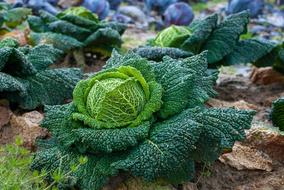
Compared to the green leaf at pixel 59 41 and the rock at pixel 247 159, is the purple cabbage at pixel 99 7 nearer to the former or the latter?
the green leaf at pixel 59 41

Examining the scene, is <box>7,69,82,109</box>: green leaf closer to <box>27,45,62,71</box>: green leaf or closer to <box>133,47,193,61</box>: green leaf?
<box>27,45,62,71</box>: green leaf

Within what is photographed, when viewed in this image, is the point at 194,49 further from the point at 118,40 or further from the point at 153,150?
the point at 153,150

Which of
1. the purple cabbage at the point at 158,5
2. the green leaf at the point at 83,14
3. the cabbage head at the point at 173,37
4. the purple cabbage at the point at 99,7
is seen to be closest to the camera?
the cabbage head at the point at 173,37

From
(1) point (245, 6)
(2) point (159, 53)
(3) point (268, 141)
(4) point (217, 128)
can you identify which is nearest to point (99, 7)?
(1) point (245, 6)

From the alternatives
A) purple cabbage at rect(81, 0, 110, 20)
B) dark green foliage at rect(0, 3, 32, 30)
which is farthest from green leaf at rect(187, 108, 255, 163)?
purple cabbage at rect(81, 0, 110, 20)

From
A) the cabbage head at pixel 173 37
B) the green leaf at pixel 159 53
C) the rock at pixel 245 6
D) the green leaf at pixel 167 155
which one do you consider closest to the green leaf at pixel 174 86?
the green leaf at pixel 167 155
